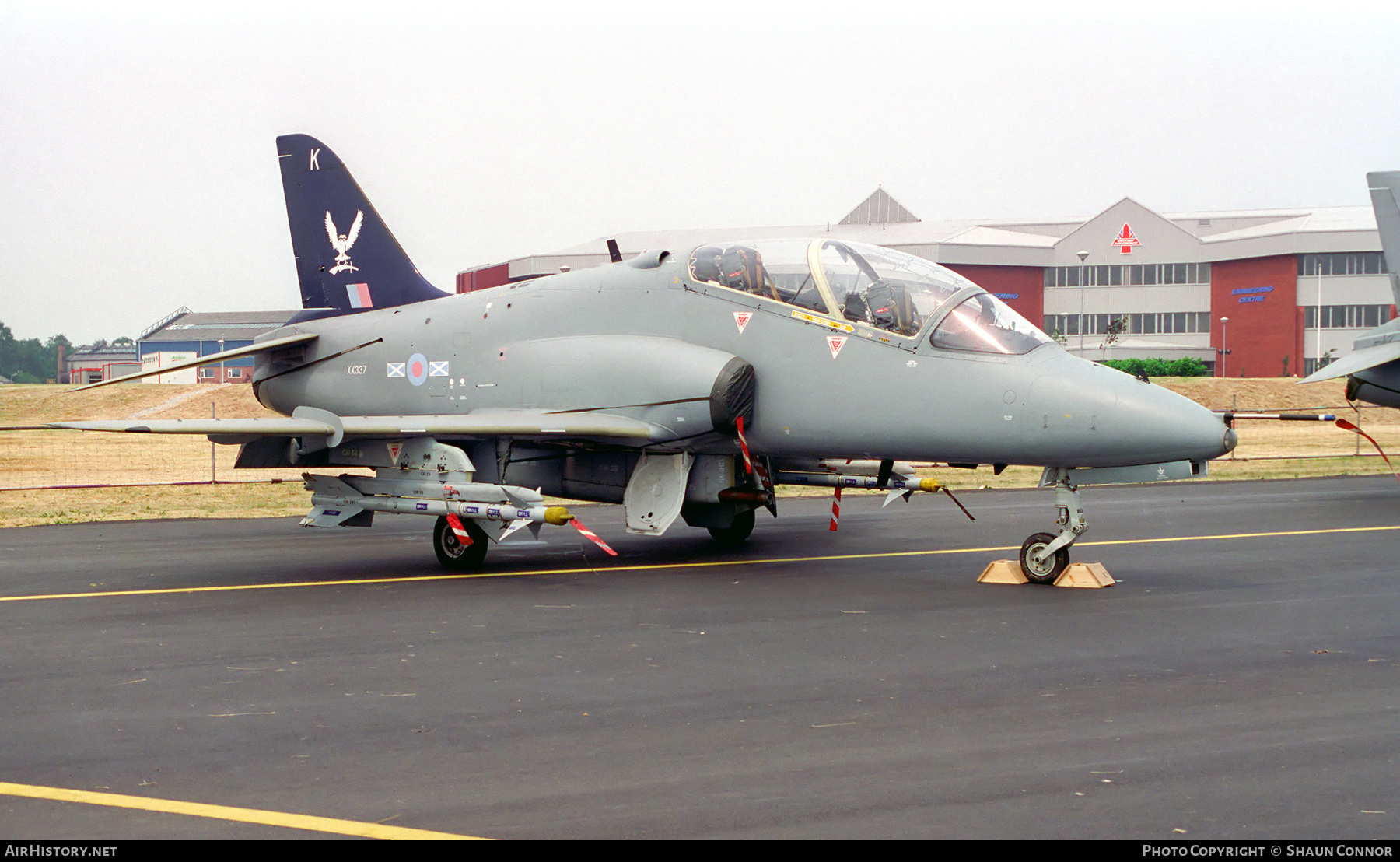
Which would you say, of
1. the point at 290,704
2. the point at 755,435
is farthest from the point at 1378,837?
the point at 755,435

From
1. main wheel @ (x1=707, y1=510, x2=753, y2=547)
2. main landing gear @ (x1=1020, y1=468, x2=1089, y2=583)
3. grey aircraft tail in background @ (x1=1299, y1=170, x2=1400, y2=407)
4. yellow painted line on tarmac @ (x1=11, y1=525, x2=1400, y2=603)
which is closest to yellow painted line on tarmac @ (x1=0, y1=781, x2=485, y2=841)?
yellow painted line on tarmac @ (x1=11, y1=525, x2=1400, y2=603)

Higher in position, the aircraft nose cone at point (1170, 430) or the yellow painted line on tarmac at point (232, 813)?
the aircraft nose cone at point (1170, 430)

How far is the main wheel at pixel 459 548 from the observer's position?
41.2 ft

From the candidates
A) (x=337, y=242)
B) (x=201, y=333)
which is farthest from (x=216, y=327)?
(x=337, y=242)

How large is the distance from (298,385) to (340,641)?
7.28 meters

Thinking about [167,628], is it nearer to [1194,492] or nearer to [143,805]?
[143,805]

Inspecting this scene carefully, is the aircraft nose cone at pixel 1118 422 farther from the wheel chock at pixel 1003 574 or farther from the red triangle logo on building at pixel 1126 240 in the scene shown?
the red triangle logo on building at pixel 1126 240

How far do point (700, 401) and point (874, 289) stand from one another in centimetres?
199

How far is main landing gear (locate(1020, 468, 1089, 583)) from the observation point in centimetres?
1091

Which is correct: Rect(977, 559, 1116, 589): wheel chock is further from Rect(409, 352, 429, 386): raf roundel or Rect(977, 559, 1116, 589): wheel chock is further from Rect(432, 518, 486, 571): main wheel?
Rect(409, 352, 429, 386): raf roundel

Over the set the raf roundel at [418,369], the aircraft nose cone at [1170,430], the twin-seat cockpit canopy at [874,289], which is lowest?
the aircraft nose cone at [1170,430]

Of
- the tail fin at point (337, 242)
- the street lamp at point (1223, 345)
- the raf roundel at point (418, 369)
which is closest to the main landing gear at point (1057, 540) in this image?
the raf roundel at point (418, 369)

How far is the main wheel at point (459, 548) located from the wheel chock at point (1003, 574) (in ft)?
16.2

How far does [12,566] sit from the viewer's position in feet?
42.9
